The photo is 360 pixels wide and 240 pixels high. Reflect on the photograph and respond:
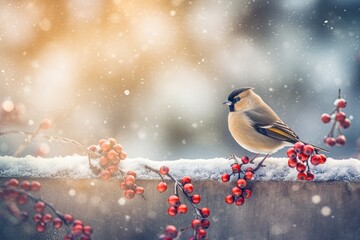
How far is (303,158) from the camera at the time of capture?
137 cm

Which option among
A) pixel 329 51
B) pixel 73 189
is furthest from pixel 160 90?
pixel 73 189

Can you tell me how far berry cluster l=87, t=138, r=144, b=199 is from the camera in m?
1.40

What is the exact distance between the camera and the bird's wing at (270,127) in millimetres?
1684

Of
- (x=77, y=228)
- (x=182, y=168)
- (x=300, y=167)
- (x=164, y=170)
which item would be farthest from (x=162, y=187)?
(x=300, y=167)

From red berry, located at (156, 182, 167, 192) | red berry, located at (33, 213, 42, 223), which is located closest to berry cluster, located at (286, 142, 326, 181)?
red berry, located at (156, 182, 167, 192)

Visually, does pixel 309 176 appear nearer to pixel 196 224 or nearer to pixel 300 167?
pixel 300 167

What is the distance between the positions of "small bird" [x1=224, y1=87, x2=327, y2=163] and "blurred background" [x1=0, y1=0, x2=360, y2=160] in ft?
5.82

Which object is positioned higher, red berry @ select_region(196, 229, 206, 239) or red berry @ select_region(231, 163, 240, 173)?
red berry @ select_region(231, 163, 240, 173)

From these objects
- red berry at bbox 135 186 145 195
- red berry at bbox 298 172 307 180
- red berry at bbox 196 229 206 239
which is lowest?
red berry at bbox 196 229 206 239

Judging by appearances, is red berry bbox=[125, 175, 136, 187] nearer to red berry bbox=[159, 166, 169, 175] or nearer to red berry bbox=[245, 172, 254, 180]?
red berry bbox=[159, 166, 169, 175]

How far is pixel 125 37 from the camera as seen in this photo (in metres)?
3.87

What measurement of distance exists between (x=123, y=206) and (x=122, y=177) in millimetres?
91

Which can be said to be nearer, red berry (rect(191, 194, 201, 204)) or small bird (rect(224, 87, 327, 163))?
red berry (rect(191, 194, 201, 204))

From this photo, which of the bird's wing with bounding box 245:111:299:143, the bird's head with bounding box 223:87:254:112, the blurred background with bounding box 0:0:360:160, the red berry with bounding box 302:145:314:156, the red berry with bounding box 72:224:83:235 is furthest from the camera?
the blurred background with bounding box 0:0:360:160
